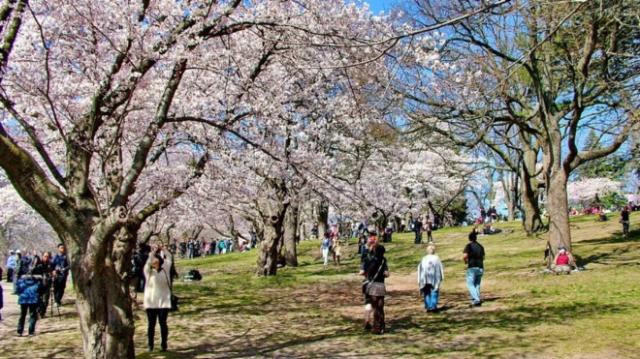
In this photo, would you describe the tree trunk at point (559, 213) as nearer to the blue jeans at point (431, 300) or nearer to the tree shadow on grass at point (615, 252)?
the tree shadow on grass at point (615, 252)

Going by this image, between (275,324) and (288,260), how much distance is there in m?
15.0

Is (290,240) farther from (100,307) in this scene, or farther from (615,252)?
(100,307)

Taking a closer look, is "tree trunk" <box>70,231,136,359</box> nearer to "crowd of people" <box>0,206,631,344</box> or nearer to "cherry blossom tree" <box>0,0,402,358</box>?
"cherry blossom tree" <box>0,0,402,358</box>

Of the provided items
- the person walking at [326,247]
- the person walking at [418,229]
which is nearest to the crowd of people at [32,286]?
the person walking at [326,247]

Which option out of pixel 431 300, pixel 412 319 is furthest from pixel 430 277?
pixel 412 319

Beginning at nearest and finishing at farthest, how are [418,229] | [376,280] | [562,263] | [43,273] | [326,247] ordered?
1. [376,280]
2. [43,273]
3. [562,263]
4. [326,247]
5. [418,229]

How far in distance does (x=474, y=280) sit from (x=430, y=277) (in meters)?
1.15

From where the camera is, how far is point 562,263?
52.5 ft

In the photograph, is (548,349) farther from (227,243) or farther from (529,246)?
(227,243)

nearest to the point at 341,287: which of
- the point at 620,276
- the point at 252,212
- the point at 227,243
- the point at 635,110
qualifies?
the point at 252,212

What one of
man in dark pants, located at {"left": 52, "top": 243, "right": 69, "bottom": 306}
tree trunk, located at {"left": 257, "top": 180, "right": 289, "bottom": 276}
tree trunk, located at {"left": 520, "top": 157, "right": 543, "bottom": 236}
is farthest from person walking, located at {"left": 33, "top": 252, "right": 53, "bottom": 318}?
tree trunk, located at {"left": 520, "top": 157, "right": 543, "bottom": 236}

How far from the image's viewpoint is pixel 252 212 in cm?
2359

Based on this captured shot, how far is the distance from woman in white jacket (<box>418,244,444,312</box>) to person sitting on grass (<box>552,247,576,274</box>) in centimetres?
532

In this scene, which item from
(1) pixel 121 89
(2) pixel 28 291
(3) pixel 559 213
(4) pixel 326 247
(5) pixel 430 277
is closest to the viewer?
(1) pixel 121 89
